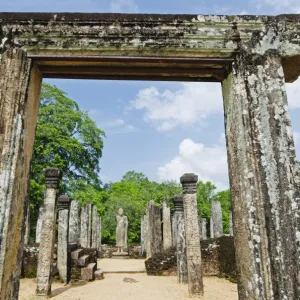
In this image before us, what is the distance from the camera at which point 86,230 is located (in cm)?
1839

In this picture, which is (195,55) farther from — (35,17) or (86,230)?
(86,230)

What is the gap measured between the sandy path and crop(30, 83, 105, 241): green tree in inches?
335

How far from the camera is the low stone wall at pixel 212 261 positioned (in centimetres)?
1142

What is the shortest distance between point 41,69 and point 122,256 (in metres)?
21.4

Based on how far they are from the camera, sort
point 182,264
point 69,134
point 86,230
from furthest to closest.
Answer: point 69,134 → point 86,230 → point 182,264

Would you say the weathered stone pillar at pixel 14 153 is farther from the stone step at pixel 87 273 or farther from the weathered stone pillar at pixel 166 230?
the weathered stone pillar at pixel 166 230

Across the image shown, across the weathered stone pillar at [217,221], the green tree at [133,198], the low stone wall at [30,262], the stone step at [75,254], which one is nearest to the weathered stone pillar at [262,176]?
the stone step at [75,254]

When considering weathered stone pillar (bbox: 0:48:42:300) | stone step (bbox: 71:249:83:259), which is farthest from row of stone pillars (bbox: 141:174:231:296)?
weathered stone pillar (bbox: 0:48:42:300)

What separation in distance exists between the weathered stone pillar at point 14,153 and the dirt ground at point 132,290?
6.53 meters

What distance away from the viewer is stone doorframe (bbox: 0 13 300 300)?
7.37ft

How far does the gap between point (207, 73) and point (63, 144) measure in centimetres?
1787

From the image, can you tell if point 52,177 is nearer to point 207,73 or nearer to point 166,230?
point 207,73

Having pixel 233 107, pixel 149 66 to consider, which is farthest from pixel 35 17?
pixel 233 107

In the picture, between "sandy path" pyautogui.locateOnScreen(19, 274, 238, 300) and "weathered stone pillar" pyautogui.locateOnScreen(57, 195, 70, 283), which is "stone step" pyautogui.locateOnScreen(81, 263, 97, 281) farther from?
"weathered stone pillar" pyautogui.locateOnScreen(57, 195, 70, 283)
